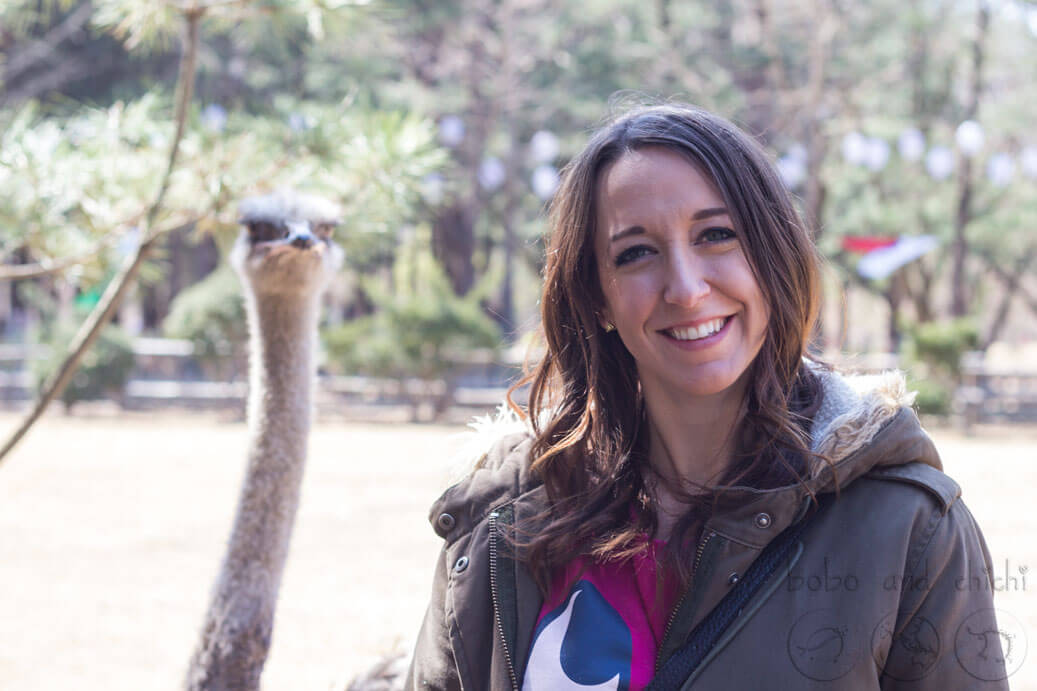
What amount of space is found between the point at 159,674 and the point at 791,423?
13.6ft

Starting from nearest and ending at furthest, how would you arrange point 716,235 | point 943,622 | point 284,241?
point 943,622 → point 716,235 → point 284,241

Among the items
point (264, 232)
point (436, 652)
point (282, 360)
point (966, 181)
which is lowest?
point (436, 652)

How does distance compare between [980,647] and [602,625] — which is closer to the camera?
[980,647]

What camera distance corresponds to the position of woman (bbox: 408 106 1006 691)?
1.42m

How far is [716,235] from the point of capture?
1.63 m

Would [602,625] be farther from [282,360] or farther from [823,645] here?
[282,360]

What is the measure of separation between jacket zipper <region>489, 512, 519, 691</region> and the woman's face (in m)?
0.36

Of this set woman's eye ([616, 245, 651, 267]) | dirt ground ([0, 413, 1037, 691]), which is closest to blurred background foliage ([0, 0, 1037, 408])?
dirt ground ([0, 413, 1037, 691])

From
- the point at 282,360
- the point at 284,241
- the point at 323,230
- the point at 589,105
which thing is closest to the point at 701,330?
the point at 284,241

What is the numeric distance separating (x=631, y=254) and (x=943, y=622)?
0.68 m

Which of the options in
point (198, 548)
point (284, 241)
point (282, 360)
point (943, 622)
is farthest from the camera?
point (198, 548)

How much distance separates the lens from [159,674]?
4938mm

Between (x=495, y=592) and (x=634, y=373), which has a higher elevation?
(x=634, y=373)

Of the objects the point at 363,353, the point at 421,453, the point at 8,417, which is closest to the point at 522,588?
the point at 421,453
